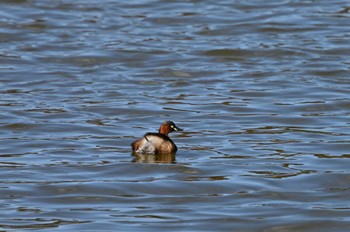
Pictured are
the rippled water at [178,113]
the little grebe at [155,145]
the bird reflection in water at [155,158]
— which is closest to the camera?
the rippled water at [178,113]

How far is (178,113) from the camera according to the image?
46.1 feet

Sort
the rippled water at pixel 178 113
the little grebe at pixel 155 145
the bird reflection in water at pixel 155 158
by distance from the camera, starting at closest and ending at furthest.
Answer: the rippled water at pixel 178 113 → the bird reflection in water at pixel 155 158 → the little grebe at pixel 155 145

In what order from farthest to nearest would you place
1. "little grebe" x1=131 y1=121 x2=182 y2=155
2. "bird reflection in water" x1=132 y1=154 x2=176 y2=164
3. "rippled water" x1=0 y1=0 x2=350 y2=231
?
1. "little grebe" x1=131 y1=121 x2=182 y2=155
2. "bird reflection in water" x1=132 y1=154 x2=176 y2=164
3. "rippled water" x1=0 y1=0 x2=350 y2=231

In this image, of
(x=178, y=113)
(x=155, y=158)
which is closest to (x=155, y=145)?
(x=155, y=158)

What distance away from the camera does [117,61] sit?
1755cm

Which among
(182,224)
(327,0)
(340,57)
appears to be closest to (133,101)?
(340,57)

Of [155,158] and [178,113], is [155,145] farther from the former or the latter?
[178,113]

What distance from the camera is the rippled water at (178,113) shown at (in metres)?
9.97

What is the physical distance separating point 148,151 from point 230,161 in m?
0.79

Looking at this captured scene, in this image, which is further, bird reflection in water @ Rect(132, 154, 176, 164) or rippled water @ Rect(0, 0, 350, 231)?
bird reflection in water @ Rect(132, 154, 176, 164)

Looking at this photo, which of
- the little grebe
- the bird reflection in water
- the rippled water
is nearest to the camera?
the rippled water

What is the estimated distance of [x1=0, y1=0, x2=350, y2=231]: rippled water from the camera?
32.7 ft

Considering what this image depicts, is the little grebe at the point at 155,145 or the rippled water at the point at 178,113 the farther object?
the little grebe at the point at 155,145

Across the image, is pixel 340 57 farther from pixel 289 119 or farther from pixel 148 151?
pixel 148 151
